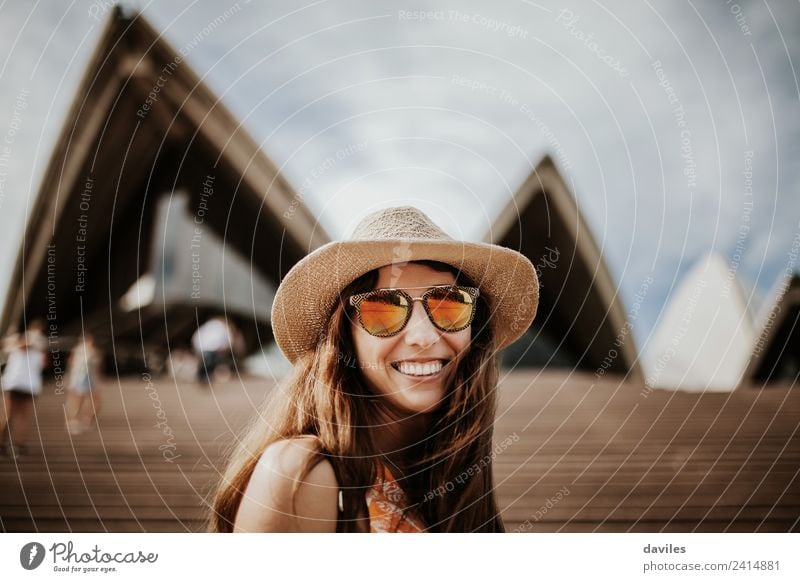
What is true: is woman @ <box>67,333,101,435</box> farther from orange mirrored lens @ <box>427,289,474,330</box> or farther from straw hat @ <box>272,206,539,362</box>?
orange mirrored lens @ <box>427,289,474,330</box>

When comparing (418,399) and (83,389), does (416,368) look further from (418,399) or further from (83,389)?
(83,389)

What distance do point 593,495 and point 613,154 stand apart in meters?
1.76

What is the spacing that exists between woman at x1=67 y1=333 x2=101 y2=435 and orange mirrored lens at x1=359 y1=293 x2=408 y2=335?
3950mm

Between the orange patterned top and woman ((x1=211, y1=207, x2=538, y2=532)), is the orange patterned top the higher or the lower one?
the lower one

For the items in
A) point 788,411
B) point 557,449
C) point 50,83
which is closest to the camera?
point 50,83

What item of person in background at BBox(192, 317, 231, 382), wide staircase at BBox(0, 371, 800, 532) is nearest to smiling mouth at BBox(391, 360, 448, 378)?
wide staircase at BBox(0, 371, 800, 532)

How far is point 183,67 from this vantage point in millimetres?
9289

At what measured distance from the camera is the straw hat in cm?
122

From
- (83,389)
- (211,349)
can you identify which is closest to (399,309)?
(83,389)

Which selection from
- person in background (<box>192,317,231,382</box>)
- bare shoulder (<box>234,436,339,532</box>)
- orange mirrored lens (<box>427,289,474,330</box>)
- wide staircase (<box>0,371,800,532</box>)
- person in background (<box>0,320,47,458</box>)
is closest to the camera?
bare shoulder (<box>234,436,339,532</box>)

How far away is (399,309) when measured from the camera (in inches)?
48.9

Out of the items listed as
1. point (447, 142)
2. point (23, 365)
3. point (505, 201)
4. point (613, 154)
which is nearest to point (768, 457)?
point (613, 154)

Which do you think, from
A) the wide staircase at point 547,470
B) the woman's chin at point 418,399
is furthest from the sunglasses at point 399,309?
the wide staircase at point 547,470

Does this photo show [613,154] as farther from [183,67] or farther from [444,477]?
[183,67]
